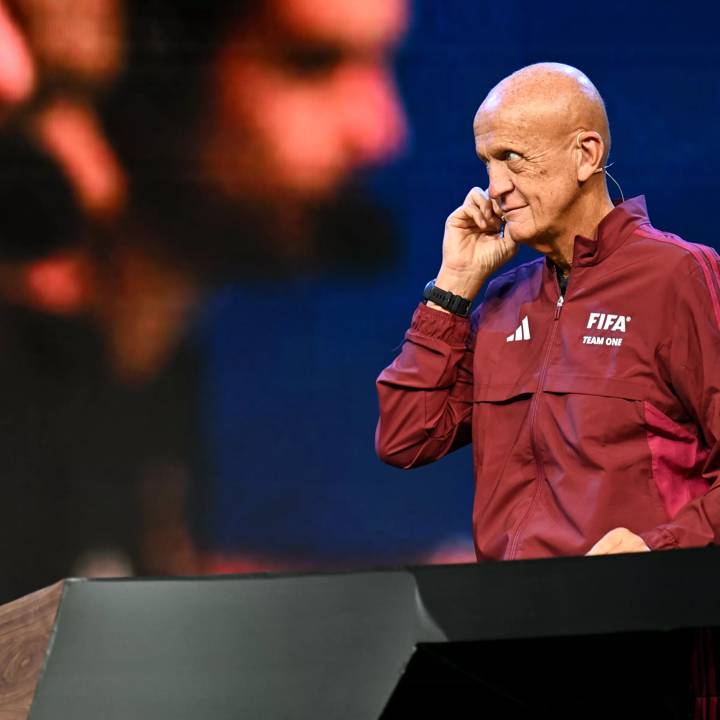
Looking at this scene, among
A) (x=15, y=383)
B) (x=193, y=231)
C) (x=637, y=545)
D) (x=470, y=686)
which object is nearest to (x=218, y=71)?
(x=193, y=231)

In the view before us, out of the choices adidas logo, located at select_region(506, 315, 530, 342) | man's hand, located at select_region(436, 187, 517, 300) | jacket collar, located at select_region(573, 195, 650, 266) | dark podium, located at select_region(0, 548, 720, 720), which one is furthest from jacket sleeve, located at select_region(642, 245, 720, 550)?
dark podium, located at select_region(0, 548, 720, 720)

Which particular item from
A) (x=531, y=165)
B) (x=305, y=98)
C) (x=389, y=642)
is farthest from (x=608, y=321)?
(x=305, y=98)

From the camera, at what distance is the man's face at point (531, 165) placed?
2018mm

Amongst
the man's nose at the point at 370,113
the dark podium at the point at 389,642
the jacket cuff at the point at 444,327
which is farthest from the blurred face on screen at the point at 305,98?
the dark podium at the point at 389,642

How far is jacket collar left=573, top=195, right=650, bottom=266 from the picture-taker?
6.59ft

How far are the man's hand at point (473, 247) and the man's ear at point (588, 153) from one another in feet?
0.53

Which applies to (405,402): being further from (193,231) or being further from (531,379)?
(193,231)

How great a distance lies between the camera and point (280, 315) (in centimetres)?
328

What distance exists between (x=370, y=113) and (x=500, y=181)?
4.11ft

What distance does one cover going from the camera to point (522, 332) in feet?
6.81

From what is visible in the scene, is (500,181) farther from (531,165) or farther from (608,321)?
(608,321)

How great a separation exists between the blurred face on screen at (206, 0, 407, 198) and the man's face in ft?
4.02

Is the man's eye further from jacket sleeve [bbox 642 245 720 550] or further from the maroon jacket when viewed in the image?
jacket sleeve [bbox 642 245 720 550]

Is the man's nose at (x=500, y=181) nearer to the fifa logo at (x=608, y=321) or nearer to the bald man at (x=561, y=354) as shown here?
the bald man at (x=561, y=354)
